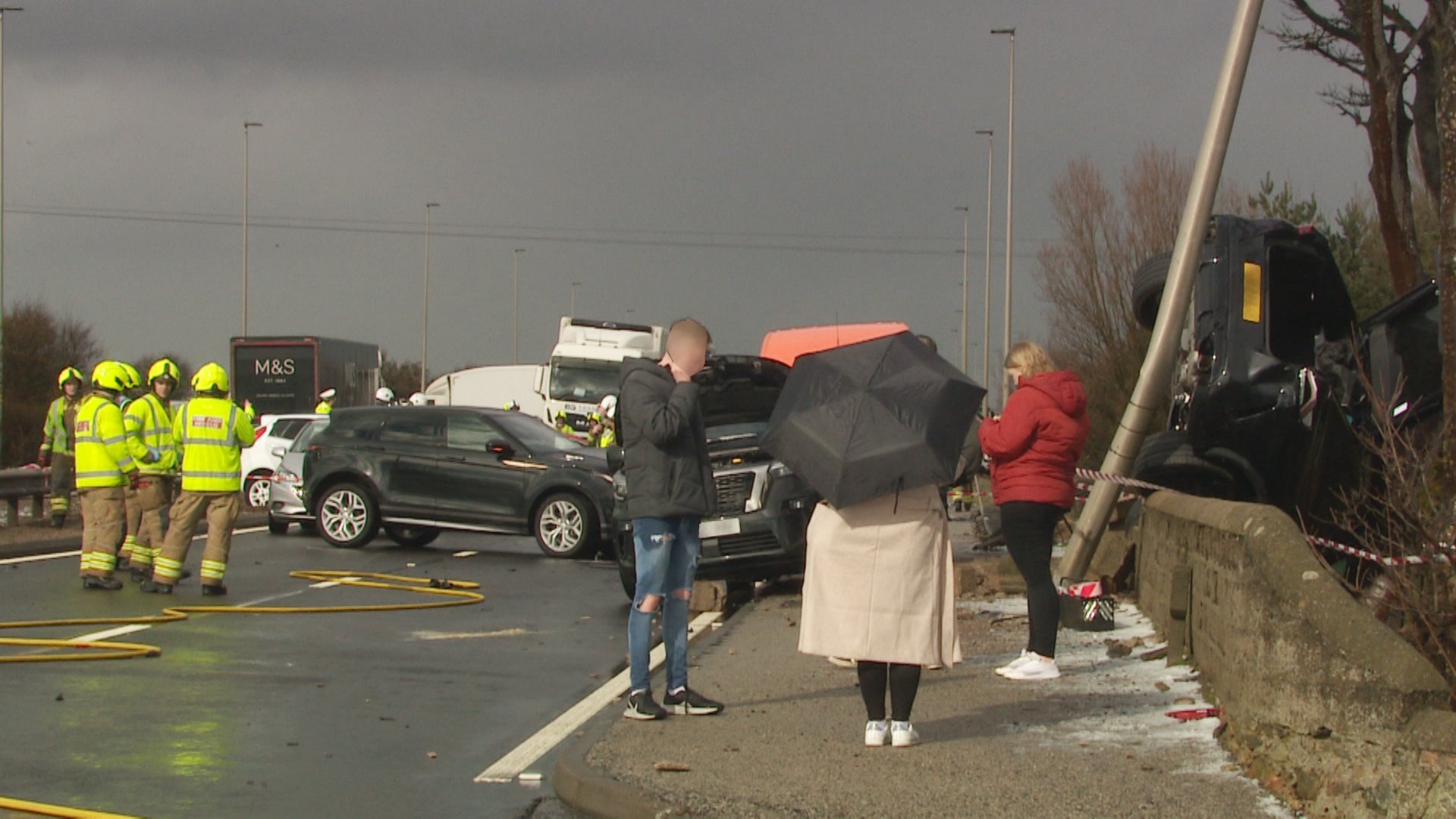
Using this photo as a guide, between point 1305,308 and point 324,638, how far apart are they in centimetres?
695

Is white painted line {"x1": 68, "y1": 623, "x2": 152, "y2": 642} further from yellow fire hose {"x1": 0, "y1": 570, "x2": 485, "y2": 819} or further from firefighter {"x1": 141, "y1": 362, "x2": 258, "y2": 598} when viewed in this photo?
firefighter {"x1": 141, "y1": 362, "x2": 258, "y2": 598}

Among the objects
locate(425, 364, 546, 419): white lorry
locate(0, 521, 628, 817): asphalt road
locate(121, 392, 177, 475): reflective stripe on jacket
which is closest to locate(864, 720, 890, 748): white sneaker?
locate(0, 521, 628, 817): asphalt road

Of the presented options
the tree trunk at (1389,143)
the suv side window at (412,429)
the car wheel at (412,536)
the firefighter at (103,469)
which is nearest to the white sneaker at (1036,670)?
the firefighter at (103,469)

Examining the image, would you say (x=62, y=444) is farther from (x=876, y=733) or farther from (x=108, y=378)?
(x=876, y=733)

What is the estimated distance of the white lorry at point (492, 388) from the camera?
143ft

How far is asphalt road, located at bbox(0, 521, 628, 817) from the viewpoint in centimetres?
688

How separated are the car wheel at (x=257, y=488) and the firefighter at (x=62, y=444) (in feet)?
13.7

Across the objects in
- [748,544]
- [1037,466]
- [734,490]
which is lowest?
[748,544]

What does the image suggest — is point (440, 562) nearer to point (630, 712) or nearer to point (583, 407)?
point (630, 712)

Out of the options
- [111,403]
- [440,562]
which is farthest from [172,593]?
[440,562]

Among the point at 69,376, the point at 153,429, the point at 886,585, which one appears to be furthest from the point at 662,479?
the point at 69,376

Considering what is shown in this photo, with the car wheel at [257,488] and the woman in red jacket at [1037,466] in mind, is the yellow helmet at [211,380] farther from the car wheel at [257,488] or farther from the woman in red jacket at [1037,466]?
the car wheel at [257,488]

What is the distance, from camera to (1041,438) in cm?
888

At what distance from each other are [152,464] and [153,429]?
0.97ft
